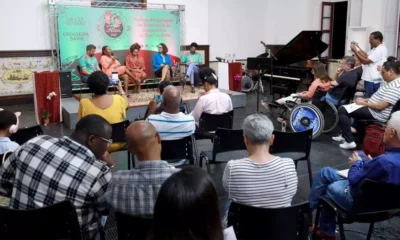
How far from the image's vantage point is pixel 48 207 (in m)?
1.62

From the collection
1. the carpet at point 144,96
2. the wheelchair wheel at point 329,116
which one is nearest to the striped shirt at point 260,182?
the wheelchair wheel at point 329,116

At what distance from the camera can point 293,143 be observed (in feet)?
10.5

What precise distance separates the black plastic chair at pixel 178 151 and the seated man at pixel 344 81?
123 inches

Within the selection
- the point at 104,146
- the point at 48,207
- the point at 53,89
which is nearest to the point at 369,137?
the point at 104,146

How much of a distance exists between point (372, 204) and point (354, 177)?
0.17 metres

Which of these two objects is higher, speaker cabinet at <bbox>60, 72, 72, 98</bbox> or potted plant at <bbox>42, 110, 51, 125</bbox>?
speaker cabinet at <bbox>60, 72, 72, 98</bbox>

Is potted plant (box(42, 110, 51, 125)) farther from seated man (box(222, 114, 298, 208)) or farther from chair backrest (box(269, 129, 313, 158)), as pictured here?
seated man (box(222, 114, 298, 208))

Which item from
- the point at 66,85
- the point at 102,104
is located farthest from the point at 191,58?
the point at 102,104

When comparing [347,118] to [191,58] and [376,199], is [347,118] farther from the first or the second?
[191,58]

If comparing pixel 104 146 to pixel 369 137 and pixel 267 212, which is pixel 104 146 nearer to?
pixel 267 212

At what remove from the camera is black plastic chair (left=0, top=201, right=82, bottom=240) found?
5.34 feet

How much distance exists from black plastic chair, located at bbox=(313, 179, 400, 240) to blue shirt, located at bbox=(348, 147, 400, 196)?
0.04 metres

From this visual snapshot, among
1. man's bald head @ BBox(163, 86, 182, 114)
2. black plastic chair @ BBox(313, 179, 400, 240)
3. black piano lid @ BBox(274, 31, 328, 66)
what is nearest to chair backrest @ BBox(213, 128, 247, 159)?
man's bald head @ BBox(163, 86, 182, 114)

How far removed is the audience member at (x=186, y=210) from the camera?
97 centimetres
